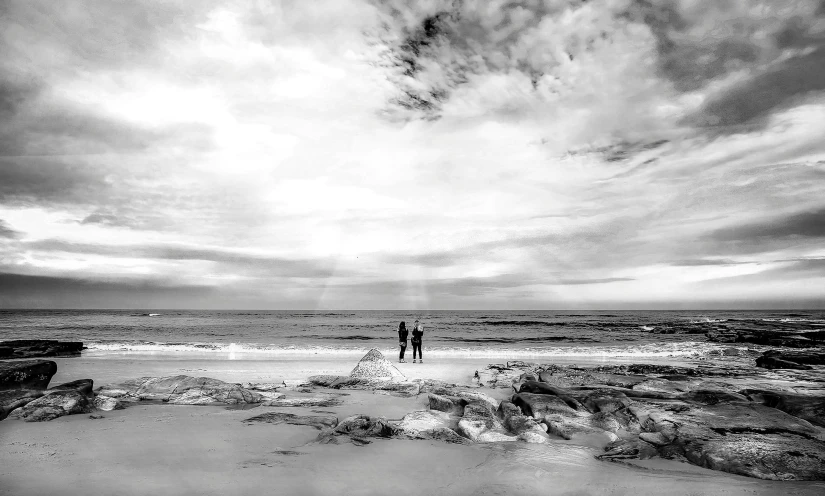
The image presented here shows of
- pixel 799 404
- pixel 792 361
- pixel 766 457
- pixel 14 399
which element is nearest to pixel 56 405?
pixel 14 399

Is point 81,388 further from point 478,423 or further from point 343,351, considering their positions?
point 343,351

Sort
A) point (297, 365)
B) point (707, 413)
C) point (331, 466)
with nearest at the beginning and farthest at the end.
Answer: point (331, 466)
point (707, 413)
point (297, 365)

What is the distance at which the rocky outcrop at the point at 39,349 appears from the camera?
21.6 m

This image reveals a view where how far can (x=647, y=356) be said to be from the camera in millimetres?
Result: 23906

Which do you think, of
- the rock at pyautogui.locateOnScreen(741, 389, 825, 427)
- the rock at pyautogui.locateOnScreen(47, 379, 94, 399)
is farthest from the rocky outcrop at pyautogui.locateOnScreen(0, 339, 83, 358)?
the rock at pyautogui.locateOnScreen(741, 389, 825, 427)

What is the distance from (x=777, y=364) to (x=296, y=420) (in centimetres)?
1972

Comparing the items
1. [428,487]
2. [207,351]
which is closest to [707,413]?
[428,487]

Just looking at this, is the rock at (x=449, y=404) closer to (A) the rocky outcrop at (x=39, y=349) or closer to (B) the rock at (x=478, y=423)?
(B) the rock at (x=478, y=423)

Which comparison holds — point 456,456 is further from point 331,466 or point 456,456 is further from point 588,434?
point 588,434

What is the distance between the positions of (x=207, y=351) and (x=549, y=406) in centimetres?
2272

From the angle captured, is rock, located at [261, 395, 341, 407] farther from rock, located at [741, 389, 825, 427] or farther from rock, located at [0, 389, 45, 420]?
rock, located at [741, 389, 825, 427]

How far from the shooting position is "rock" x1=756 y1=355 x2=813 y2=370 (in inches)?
655

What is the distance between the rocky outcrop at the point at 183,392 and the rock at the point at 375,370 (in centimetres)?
358

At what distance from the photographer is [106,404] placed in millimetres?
8477
